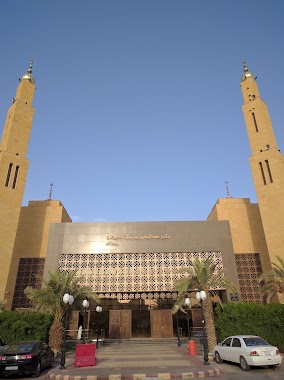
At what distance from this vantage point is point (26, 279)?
2998 centimetres

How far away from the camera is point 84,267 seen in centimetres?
2697

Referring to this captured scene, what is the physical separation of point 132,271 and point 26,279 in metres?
11.7

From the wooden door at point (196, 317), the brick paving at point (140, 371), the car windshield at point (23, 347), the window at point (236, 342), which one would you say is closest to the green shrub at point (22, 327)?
the brick paving at point (140, 371)

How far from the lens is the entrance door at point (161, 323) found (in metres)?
26.4

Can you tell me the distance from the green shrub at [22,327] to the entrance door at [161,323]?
11.3 meters

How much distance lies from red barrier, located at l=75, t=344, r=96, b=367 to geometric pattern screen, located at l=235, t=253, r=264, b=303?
64.2ft

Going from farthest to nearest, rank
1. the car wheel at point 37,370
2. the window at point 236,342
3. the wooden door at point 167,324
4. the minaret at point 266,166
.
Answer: the minaret at point 266,166 < the wooden door at point 167,324 < the window at point 236,342 < the car wheel at point 37,370

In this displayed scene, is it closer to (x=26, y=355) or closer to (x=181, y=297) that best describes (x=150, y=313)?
(x=181, y=297)

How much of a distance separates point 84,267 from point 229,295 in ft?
44.1

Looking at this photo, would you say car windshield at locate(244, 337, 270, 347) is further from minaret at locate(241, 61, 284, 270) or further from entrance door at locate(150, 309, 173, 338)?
entrance door at locate(150, 309, 173, 338)

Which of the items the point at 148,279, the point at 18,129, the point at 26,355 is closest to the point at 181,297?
the point at 148,279

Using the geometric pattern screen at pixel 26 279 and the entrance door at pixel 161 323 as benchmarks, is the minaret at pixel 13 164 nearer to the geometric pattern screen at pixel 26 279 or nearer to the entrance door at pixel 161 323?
the geometric pattern screen at pixel 26 279

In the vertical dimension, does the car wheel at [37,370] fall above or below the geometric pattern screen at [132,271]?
below

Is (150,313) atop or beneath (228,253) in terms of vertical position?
beneath
